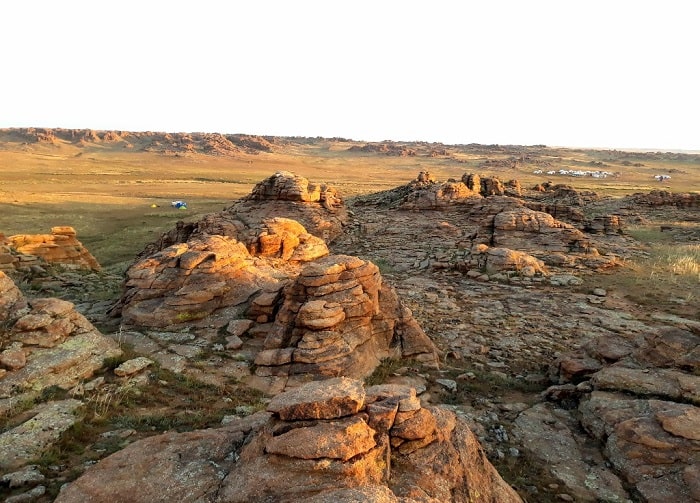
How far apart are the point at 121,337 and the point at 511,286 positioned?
17.3 metres

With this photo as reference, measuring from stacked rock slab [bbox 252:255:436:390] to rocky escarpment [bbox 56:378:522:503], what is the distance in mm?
4480

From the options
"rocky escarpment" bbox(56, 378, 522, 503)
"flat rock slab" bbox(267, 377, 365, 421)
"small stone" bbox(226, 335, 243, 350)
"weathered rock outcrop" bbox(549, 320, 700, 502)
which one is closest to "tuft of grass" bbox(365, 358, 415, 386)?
"small stone" bbox(226, 335, 243, 350)

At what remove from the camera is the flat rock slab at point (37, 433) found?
7.58 m

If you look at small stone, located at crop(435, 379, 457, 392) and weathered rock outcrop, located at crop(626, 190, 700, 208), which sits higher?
weathered rock outcrop, located at crop(626, 190, 700, 208)

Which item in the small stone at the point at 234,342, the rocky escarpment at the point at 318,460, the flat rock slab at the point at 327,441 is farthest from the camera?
the small stone at the point at 234,342

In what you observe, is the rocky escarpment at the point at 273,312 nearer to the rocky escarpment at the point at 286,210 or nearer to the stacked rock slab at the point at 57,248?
the rocky escarpment at the point at 286,210

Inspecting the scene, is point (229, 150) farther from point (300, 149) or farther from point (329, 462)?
point (329, 462)

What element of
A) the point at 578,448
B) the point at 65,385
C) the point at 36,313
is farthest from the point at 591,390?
the point at 36,313

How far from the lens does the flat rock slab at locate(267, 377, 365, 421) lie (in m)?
6.62

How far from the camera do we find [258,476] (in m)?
6.04

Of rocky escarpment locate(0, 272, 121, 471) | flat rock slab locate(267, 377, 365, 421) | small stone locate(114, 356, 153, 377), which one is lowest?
small stone locate(114, 356, 153, 377)

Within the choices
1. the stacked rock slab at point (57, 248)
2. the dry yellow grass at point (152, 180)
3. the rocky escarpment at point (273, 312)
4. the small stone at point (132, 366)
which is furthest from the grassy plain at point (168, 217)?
the stacked rock slab at point (57, 248)

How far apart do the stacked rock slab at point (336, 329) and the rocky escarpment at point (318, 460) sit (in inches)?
176

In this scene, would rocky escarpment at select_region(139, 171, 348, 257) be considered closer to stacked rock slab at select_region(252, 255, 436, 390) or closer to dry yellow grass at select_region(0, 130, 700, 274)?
dry yellow grass at select_region(0, 130, 700, 274)
